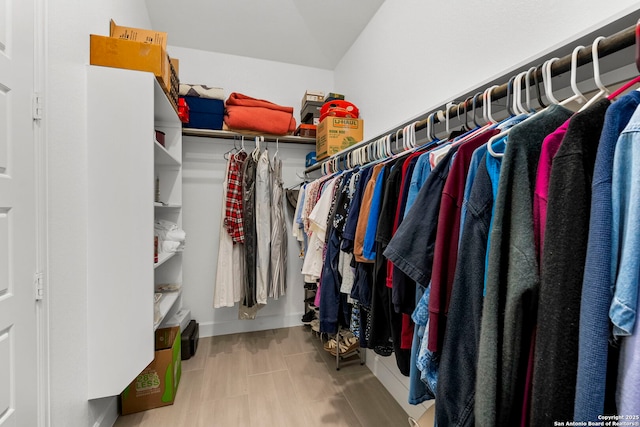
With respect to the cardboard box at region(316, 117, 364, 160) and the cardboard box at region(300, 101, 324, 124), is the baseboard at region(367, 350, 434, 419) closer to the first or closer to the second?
the cardboard box at region(316, 117, 364, 160)

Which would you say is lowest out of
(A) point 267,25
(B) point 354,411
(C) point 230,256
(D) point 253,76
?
(B) point 354,411

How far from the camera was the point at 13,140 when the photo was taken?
854 mm

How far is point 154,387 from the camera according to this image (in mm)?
1637

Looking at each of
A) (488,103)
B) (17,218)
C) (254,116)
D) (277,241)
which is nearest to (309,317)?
(277,241)

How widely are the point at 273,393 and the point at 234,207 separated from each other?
4.52 feet

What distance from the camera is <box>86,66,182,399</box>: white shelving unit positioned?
128 centimetres

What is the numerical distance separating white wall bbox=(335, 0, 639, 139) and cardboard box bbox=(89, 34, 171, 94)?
1.27 metres

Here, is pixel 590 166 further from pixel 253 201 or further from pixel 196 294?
pixel 196 294

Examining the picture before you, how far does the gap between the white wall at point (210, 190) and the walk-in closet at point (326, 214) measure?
0.8 inches

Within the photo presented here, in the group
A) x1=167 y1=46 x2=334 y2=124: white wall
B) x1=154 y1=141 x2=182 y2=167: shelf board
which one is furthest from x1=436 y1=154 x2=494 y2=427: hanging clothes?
x1=167 y1=46 x2=334 y2=124: white wall

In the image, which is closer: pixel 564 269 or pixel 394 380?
pixel 564 269

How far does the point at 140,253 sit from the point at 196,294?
4.64ft

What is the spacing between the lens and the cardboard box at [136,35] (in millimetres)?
1518

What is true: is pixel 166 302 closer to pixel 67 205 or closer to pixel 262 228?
pixel 262 228
